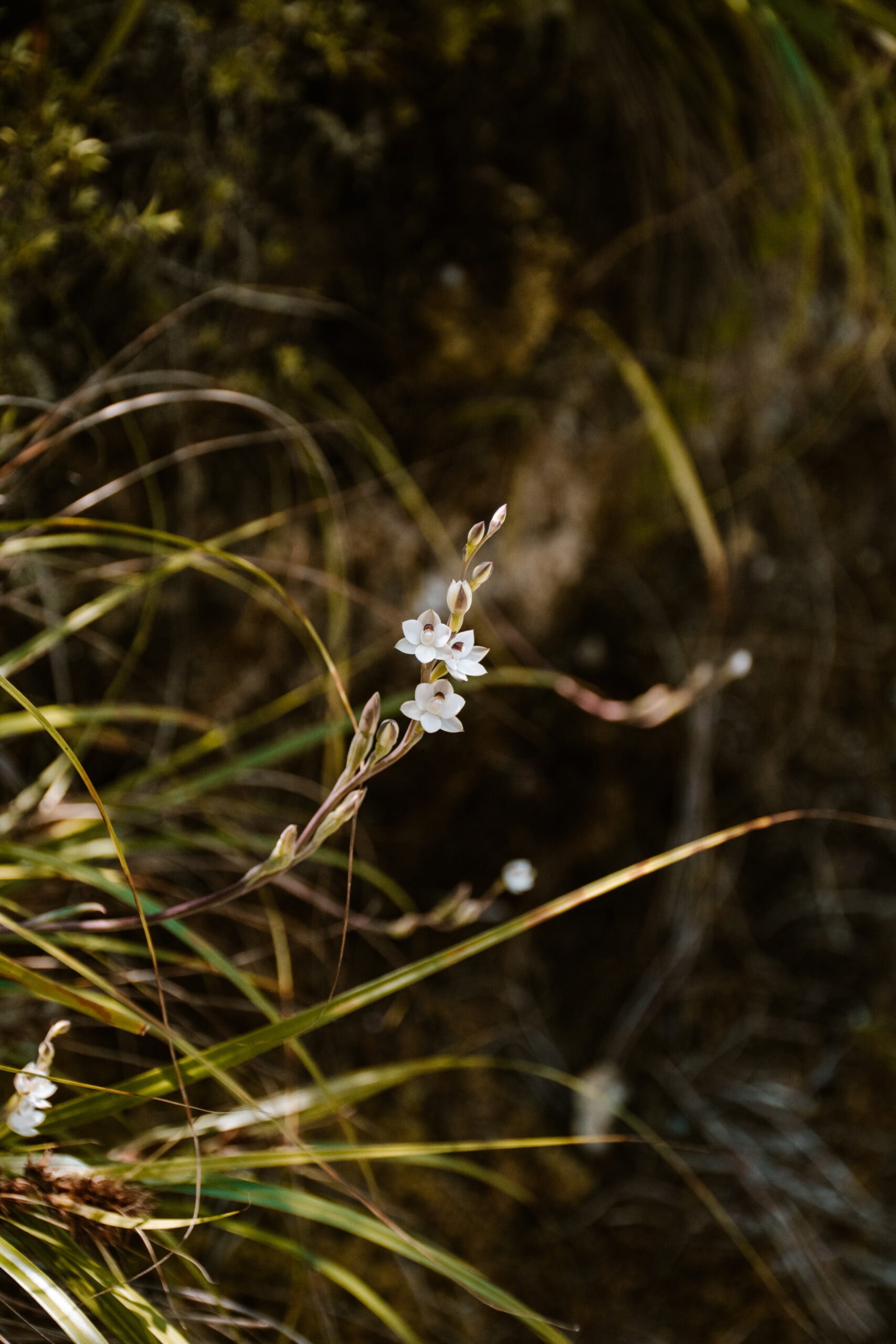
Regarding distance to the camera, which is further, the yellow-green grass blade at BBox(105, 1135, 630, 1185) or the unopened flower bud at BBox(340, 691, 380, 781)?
the yellow-green grass blade at BBox(105, 1135, 630, 1185)

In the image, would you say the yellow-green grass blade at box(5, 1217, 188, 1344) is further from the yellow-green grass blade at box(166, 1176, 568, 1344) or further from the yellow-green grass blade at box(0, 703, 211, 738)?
the yellow-green grass blade at box(0, 703, 211, 738)

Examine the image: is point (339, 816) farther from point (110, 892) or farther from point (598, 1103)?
point (598, 1103)

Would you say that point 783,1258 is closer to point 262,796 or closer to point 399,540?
point 262,796

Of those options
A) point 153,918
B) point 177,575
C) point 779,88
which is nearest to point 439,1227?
point 153,918

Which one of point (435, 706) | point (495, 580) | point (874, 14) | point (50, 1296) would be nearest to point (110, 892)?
point (50, 1296)

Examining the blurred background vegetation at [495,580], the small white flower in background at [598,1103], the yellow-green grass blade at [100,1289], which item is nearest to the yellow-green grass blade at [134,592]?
the blurred background vegetation at [495,580]

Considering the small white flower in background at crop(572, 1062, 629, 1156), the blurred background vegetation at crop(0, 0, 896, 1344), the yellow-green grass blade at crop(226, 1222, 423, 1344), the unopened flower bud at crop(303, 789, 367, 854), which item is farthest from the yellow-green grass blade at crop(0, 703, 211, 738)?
the small white flower in background at crop(572, 1062, 629, 1156)

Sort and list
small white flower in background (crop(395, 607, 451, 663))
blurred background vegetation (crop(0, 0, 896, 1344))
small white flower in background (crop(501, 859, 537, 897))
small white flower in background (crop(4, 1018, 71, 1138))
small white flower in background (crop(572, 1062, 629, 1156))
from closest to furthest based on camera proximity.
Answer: small white flower in background (crop(395, 607, 451, 663)) < small white flower in background (crop(4, 1018, 71, 1138)) < small white flower in background (crop(501, 859, 537, 897)) < blurred background vegetation (crop(0, 0, 896, 1344)) < small white flower in background (crop(572, 1062, 629, 1156))

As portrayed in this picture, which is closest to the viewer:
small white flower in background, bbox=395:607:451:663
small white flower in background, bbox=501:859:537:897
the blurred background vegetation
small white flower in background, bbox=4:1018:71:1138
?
Result: small white flower in background, bbox=395:607:451:663
